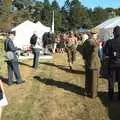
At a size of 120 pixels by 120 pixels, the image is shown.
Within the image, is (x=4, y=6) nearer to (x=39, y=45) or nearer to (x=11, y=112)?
(x=39, y=45)

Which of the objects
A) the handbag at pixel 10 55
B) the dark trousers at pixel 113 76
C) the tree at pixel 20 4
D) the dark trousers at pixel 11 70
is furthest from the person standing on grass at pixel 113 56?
the tree at pixel 20 4

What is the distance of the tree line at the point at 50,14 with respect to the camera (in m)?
84.6

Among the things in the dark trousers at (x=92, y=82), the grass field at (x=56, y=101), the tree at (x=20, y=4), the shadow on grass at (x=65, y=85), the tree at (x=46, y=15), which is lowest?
the grass field at (x=56, y=101)

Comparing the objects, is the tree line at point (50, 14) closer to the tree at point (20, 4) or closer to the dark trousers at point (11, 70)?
the tree at point (20, 4)

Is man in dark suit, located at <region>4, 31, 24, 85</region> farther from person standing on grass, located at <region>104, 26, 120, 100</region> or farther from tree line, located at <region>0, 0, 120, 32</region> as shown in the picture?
tree line, located at <region>0, 0, 120, 32</region>

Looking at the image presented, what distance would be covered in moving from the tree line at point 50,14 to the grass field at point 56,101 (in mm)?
58452

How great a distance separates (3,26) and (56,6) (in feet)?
191

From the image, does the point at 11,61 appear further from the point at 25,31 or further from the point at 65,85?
the point at 25,31

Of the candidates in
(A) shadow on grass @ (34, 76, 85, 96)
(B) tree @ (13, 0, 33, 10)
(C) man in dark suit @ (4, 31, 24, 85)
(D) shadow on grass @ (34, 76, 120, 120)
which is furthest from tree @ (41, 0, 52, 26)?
(C) man in dark suit @ (4, 31, 24, 85)

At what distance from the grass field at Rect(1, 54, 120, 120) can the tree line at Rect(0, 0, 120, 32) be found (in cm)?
5845

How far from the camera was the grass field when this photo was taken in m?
11.2

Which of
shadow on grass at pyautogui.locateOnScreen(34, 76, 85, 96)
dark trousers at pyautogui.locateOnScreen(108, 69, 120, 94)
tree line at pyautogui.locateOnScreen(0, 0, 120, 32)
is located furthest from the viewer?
tree line at pyautogui.locateOnScreen(0, 0, 120, 32)

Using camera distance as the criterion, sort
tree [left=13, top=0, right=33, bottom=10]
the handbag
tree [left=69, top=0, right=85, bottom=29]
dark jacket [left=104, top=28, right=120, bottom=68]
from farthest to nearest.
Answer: tree [left=69, top=0, right=85, bottom=29], tree [left=13, top=0, right=33, bottom=10], the handbag, dark jacket [left=104, top=28, right=120, bottom=68]

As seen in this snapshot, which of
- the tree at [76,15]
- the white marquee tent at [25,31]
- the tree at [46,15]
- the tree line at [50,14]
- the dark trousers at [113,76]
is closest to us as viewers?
the dark trousers at [113,76]
